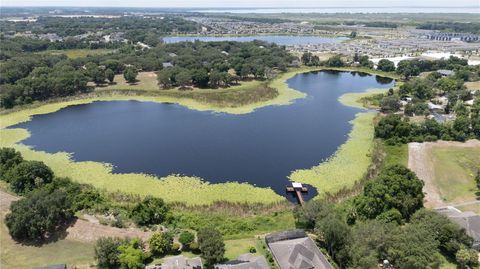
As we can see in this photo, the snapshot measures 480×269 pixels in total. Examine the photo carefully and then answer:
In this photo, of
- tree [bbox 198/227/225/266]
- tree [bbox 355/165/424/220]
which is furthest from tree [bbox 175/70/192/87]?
tree [bbox 198/227/225/266]

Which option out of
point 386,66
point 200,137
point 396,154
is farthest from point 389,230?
point 386,66

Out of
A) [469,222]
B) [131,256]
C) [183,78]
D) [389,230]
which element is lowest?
[131,256]

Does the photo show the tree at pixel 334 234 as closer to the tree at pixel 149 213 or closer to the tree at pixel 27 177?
the tree at pixel 149 213

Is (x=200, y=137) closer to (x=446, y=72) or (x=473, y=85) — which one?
(x=473, y=85)

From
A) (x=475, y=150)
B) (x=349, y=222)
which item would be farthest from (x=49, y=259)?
(x=475, y=150)

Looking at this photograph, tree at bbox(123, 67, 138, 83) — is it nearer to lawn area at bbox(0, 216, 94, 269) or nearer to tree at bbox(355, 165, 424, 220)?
lawn area at bbox(0, 216, 94, 269)

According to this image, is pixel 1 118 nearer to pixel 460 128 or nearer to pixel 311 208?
pixel 311 208
